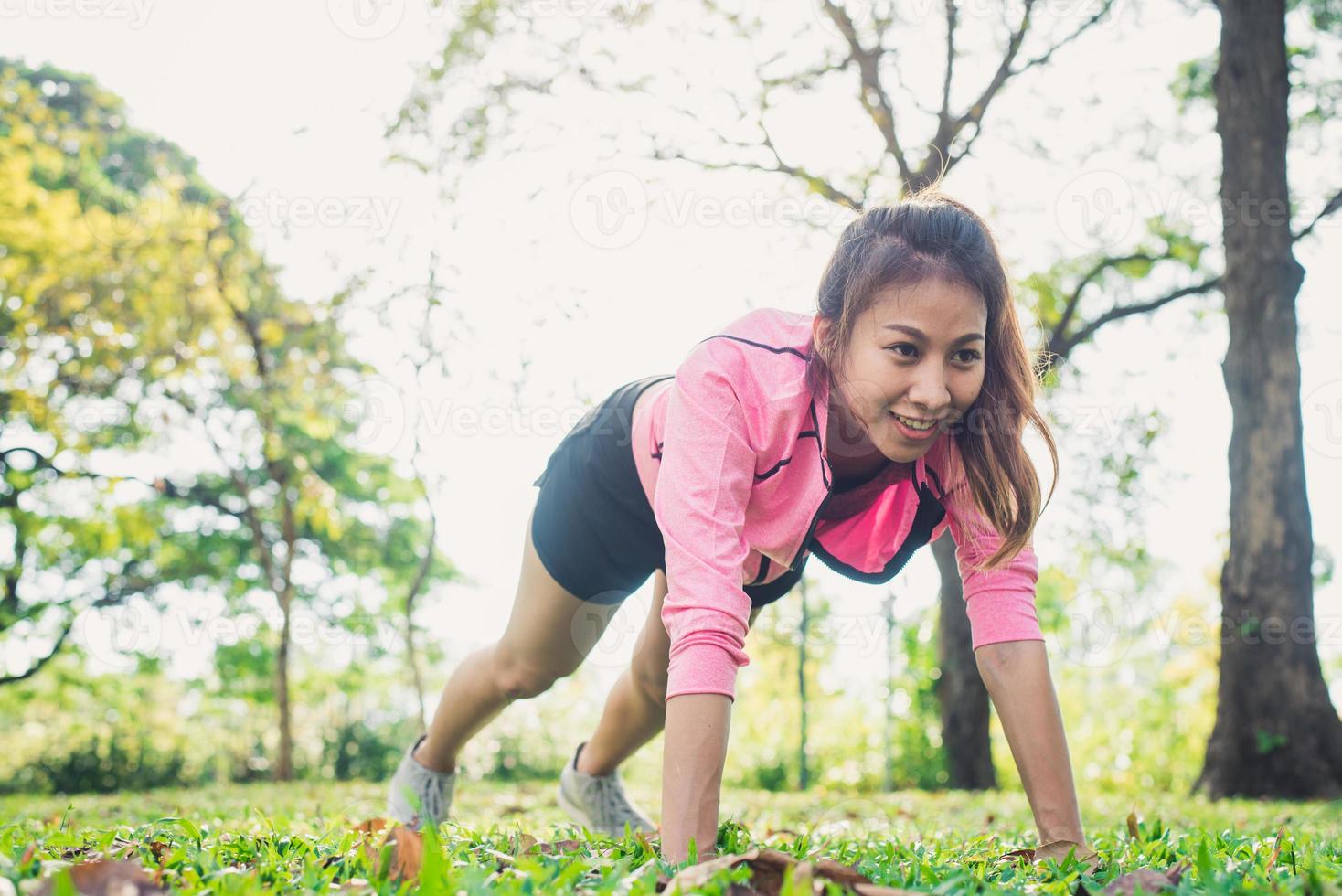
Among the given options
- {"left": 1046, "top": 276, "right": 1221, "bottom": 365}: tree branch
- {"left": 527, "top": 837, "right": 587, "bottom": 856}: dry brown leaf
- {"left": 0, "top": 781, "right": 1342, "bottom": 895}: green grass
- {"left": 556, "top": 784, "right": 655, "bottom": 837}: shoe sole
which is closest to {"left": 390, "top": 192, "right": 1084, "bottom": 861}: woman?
{"left": 0, "top": 781, "right": 1342, "bottom": 895}: green grass

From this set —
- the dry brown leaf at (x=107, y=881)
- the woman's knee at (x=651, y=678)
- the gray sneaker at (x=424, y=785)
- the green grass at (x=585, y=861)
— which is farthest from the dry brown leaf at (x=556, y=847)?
the gray sneaker at (x=424, y=785)

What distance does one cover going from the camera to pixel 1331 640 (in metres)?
7.57

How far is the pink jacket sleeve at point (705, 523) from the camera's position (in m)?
1.74

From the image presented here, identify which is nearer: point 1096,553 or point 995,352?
point 995,352

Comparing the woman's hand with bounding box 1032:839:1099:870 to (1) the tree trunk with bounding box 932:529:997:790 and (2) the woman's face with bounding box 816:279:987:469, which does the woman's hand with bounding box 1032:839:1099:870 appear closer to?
(2) the woman's face with bounding box 816:279:987:469

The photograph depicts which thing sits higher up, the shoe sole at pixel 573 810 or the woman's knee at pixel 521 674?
the woman's knee at pixel 521 674

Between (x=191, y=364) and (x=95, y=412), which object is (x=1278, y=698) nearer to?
(x=191, y=364)

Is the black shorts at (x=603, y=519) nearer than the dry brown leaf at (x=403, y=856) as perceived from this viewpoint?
No

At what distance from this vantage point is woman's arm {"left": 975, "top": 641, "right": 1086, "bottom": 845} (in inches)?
79.4

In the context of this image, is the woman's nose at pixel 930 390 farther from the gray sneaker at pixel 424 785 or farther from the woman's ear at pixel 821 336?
the gray sneaker at pixel 424 785

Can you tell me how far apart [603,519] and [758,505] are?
1.85 feet

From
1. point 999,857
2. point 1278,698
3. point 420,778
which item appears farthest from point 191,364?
point 999,857

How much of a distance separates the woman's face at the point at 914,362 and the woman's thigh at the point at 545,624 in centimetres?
101

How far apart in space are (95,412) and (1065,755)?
12.0 metres
